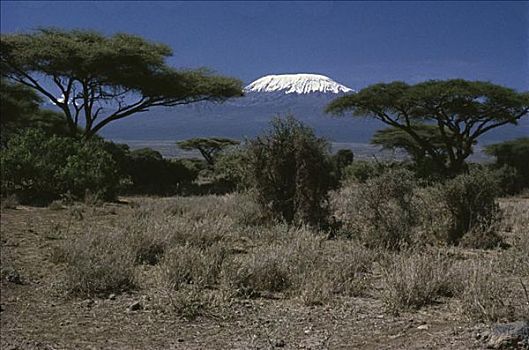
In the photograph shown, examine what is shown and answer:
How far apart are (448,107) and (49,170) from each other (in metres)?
18.1

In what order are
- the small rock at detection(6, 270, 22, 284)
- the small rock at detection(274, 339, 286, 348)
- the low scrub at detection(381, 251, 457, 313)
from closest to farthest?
the small rock at detection(274, 339, 286, 348) < the low scrub at detection(381, 251, 457, 313) < the small rock at detection(6, 270, 22, 284)

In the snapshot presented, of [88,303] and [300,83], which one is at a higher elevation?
[300,83]

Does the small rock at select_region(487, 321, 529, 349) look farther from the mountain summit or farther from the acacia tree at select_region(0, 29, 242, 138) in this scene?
the mountain summit

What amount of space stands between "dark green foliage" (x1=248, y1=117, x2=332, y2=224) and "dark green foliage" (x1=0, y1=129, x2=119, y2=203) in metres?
5.92

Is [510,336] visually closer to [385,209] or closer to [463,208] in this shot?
[385,209]

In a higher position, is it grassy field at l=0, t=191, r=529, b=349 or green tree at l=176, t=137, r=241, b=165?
green tree at l=176, t=137, r=241, b=165

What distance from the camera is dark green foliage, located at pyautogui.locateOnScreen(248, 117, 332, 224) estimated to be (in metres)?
11.8

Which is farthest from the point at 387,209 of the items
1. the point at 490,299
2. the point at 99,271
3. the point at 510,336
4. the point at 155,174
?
the point at 155,174

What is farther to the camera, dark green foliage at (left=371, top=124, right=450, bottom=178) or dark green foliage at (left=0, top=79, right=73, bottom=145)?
dark green foliage at (left=371, top=124, right=450, bottom=178)

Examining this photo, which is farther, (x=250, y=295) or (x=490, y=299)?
(x=250, y=295)

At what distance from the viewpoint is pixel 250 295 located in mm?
6559

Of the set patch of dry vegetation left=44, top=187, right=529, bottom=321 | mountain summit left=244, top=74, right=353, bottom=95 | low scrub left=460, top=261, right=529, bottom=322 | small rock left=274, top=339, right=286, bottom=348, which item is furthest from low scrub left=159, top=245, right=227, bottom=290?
mountain summit left=244, top=74, right=353, bottom=95

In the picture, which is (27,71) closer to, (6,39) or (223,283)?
(6,39)

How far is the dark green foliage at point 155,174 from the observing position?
23938 millimetres
